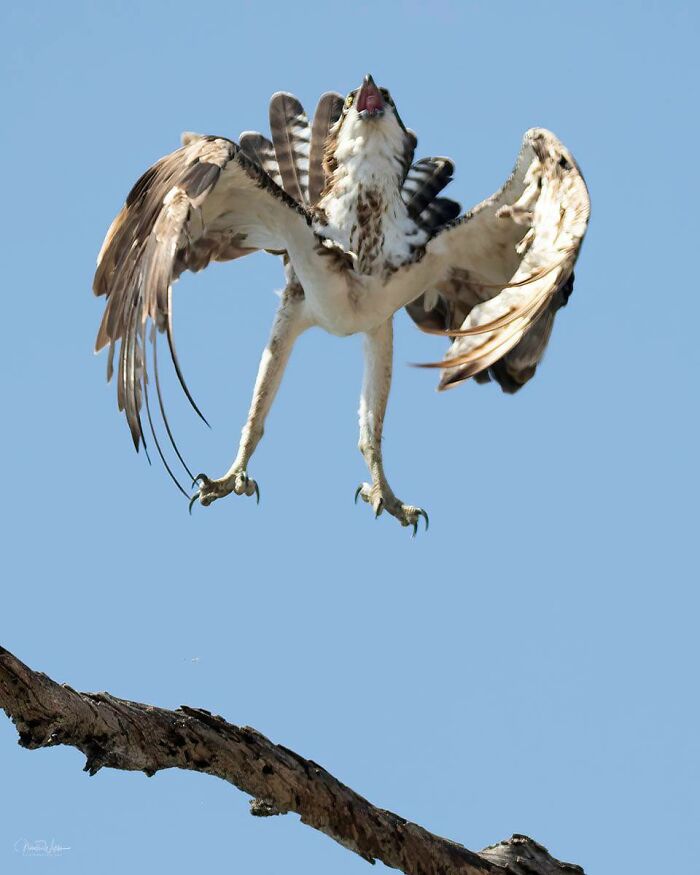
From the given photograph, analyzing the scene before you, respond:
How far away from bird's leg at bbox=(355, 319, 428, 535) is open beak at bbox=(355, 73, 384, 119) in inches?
58.3

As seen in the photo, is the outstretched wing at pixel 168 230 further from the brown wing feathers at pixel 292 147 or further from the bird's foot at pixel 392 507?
the bird's foot at pixel 392 507

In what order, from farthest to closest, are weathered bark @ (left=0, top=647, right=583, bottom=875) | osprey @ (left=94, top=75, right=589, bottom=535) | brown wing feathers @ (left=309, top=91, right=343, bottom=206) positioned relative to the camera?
brown wing feathers @ (left=309, top=91, right=343, bottom=206), osprey @ (left=94, top=75, right=589, bottom=535), weathered bark @ (left=0, top=647, right=583, bottom=875)

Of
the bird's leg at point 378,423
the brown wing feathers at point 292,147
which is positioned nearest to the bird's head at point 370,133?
the brown wing feathers at point 292,147

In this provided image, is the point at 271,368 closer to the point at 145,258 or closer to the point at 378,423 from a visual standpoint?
the point at 378,423

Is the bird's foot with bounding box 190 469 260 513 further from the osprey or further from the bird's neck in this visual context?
the bird's neck

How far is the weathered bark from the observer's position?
7855 millimetres

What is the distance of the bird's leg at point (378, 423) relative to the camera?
1238 cm

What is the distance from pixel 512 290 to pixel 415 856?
367 cm

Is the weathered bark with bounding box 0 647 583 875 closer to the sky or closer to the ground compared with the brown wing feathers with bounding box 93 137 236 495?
closer to the ground

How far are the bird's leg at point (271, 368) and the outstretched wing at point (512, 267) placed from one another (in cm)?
101

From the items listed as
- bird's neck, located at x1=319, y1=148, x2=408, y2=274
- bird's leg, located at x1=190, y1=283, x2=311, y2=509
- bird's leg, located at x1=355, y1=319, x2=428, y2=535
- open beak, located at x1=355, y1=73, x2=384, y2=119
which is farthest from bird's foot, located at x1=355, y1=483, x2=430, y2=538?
open beak, located at x1=355, y1=73, x2=384, y2=119

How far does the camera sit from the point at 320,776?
885 centimetres

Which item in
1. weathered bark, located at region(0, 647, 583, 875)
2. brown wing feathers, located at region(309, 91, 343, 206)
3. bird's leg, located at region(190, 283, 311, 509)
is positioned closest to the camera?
weathered bark, located at region(0, 647, 583, 875)

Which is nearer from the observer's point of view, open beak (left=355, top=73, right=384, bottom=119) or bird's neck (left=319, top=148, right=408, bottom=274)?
bird's neck (left=319, top=148, right=408, bottom=274)
